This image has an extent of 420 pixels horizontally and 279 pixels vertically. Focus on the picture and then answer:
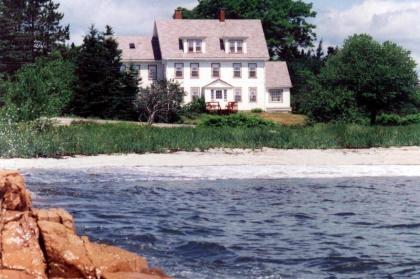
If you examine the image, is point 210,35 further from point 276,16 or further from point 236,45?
point 276,16

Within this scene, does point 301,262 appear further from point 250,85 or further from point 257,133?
point 250,85

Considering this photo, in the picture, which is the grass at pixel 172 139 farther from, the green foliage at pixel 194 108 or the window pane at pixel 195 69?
the window pane at pixel 195 69

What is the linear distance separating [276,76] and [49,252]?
59.4 metres

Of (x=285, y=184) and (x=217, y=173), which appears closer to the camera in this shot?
(x=285, y=184)

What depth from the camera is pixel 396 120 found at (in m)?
49.5

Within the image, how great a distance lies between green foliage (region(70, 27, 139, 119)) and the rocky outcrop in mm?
38598

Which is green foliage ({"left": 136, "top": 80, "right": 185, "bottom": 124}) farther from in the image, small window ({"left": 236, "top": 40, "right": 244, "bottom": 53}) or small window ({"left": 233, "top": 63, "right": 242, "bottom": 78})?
small window ({"left": 236, "top": 40, "right": 244, "bottom": 53})

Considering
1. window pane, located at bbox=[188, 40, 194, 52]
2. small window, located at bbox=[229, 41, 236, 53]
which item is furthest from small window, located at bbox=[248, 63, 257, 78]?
window pane, located at bbox=[188, 40, 194, 52]

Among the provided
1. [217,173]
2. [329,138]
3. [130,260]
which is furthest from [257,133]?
[130,260]

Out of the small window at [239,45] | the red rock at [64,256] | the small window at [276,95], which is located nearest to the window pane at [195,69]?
the small window at [239,45]

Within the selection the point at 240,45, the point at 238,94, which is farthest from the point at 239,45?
the point at 238,94

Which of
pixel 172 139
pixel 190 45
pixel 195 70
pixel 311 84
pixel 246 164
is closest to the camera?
pixel 246 164

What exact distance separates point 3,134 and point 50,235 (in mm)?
19384

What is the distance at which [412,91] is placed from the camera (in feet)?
169
